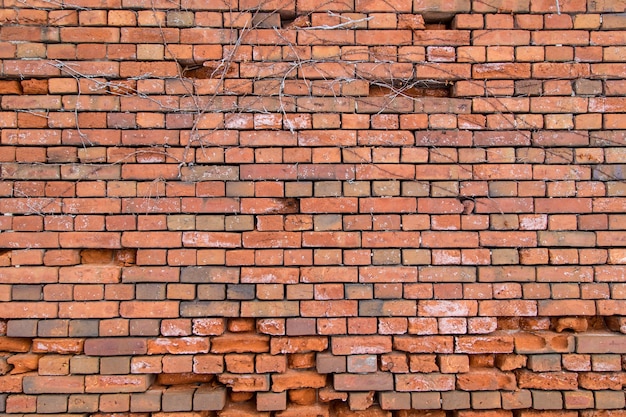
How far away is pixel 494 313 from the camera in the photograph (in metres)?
2.54

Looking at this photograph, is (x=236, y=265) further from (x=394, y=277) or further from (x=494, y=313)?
(x=494, y=313)

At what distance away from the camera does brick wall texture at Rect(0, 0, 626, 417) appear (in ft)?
8.26

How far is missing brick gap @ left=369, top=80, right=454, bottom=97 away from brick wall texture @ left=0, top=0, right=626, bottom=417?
0.09 feet

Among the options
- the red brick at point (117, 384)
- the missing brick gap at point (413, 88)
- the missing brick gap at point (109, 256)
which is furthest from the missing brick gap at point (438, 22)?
the red brick at point (117, 384)

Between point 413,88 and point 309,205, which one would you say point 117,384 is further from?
point 413,88

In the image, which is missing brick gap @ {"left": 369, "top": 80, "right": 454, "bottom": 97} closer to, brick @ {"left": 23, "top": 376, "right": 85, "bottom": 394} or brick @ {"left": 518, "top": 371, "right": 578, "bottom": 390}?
brick @ {"left": 518, "top": 371, "right": 578, "bottom": 390}

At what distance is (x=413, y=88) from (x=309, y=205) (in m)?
1.03

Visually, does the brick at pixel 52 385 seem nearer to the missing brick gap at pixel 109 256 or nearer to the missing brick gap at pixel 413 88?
the missing brick gap at pixel 109 256

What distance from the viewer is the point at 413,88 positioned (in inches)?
104

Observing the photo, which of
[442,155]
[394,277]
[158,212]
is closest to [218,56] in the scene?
[158,212]

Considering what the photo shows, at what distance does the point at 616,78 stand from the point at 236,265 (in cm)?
268

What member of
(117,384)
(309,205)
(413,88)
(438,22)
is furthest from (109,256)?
(438,22)

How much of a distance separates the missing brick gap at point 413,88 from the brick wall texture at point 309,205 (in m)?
0.03

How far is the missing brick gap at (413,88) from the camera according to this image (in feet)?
8.48
